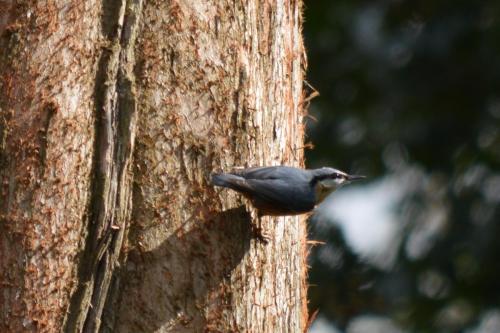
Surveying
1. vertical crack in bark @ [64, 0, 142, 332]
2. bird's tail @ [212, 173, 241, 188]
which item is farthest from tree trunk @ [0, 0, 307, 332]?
bird's tail @ [212, 173, 241, 188]

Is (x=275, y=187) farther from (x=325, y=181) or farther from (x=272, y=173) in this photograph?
(x=325, y=181)

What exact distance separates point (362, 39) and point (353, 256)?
44.6 inches

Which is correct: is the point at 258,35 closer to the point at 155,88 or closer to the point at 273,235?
the point at 155,88

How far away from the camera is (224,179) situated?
371cm

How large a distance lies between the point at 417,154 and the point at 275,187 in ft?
8.30

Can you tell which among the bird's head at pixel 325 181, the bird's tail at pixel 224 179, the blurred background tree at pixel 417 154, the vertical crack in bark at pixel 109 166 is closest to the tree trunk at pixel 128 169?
the vertical crack in bark at pixel 109 166

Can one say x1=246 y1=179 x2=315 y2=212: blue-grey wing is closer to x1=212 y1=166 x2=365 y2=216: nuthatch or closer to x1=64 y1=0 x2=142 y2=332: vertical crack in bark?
x1=212 y1=166 x2=365 y2=216: nuthatch

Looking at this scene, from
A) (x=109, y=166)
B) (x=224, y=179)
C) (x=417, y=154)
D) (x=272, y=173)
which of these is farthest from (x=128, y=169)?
(x=417, y=154)

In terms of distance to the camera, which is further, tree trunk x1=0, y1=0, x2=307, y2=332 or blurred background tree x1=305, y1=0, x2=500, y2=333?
blurred background tree x1=305, y1=0, x2=500, y2=333

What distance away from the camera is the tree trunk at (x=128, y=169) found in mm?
3715

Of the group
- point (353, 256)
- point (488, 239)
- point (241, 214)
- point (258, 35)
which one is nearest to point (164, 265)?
point (241, 214)

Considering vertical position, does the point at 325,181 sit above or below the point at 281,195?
above

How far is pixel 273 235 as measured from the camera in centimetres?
399

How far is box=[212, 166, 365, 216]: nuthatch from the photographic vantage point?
3.73 meters
